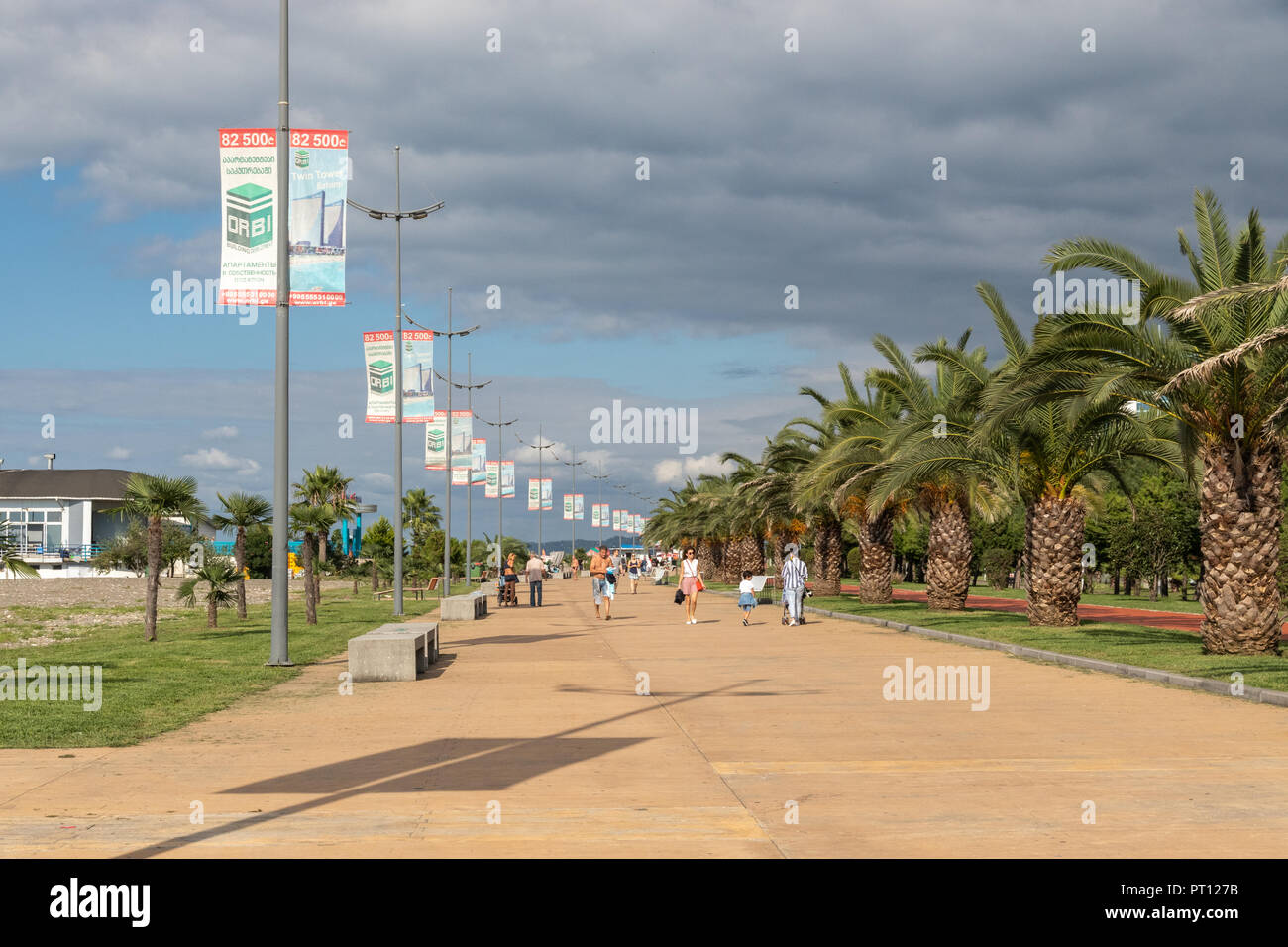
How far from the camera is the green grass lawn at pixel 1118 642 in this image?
55.4ft

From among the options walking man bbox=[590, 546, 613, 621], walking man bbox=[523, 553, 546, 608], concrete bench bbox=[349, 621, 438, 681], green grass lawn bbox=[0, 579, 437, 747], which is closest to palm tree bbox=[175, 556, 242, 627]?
green grass lawn bbox=[0, 579, 437, 747]

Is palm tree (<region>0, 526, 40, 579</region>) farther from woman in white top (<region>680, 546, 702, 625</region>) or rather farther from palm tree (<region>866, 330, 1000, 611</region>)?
palm tree (<region>866, 330, 1000, 611</region>)

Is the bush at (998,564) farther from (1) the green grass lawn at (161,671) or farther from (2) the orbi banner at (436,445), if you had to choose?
(1) the green grass lawn at (161,671)

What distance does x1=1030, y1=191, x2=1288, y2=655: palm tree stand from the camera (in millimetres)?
19250

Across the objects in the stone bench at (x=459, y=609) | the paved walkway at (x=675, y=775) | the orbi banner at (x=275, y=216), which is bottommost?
the stone bench at (x=459, y=609)

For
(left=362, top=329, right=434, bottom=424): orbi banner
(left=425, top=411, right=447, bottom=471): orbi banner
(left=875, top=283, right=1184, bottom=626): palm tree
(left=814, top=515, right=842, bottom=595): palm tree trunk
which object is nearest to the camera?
(left=875, top=283, right=1184, bottom=626): palm tree

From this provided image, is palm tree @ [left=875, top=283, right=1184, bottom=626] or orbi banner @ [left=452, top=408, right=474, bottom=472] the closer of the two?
palm tree @ [left=875, top=283, right=1184, bottom=626]

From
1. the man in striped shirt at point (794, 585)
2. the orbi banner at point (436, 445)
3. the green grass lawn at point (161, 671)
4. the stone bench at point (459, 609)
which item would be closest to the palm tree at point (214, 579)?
the green grass lawn at point (161, 671)

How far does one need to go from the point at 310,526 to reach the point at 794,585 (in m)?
12.3

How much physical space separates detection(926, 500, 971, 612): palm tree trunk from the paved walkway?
1687 cm

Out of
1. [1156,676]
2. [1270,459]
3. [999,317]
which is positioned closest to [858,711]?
[1156,676]

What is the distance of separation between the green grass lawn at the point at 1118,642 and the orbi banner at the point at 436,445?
17312 mm

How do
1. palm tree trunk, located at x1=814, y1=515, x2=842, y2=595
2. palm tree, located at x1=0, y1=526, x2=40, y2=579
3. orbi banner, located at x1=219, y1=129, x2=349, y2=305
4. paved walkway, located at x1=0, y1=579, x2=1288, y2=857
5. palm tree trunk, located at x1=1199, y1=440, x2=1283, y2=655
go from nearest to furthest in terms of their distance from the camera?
paved walkway, located at x1=0, y1=579, x2=1288, y2=857
orbi banner, located at x1=219, y1=129, x2=349, y2=305
palm tree trunk, located at x1=1199, y1=440, x2=1283, y2=655
palm tree, located at x1=0, y1=526, x2=40, y2=579
palm tree trunk, located at x1=814, y1=515, x2=842, y2=595

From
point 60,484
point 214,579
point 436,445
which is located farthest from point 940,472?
point 60,484
